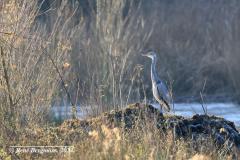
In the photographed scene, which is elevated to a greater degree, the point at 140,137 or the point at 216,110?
the point at 216,110

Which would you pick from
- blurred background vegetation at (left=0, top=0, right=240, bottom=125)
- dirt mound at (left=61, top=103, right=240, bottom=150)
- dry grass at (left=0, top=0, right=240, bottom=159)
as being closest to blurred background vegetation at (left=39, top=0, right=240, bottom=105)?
blurred background vegetation at (left=0, top=0, right=240, bottom=125)

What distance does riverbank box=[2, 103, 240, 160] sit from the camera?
28.4ft

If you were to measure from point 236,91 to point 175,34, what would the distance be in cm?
297

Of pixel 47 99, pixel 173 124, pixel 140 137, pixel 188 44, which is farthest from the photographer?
pixel 188 44

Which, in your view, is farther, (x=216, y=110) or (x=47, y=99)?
(x=216, y=110)

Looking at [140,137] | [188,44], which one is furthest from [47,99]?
[188,44]

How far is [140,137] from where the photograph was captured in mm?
9695

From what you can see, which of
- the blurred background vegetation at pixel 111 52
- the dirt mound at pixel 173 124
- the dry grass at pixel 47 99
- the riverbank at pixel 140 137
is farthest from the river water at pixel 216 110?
the riverbank at pixel 140 137

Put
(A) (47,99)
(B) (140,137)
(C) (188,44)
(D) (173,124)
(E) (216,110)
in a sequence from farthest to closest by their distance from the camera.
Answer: (C) (188,44) < (E) (216,110) < (A) (47,99) < (D) (173,124) < (B) (140,137)

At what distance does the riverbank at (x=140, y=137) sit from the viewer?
341 inches

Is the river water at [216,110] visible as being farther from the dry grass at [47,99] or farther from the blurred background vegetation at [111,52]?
the dry grass at [47,99]

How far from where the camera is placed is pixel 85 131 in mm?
Answer: 10102

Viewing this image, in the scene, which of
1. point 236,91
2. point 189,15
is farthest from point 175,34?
A: point 236,91

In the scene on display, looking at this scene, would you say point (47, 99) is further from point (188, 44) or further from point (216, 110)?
point (188, 44)
